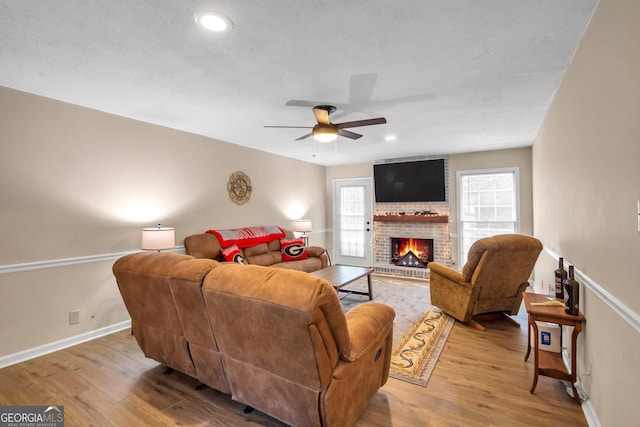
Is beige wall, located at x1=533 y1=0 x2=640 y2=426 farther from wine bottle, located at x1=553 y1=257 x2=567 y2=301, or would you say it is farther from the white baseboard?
the white baseboard

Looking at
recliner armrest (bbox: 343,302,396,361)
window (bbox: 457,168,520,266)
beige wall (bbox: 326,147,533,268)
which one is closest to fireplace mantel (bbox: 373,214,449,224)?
beige wall (bbox: 326,147,533,268)

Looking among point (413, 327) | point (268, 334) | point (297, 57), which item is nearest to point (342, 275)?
point (413, 327)

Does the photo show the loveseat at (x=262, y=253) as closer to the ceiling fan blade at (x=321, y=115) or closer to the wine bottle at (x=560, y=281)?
the ceiling fan blade at (x=321, y=115)

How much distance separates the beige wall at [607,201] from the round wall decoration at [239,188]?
4431 mm

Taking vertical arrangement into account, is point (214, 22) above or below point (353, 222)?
above

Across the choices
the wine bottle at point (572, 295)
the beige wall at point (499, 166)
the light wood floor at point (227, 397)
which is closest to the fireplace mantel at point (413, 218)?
the beige wall at point (499, 166)

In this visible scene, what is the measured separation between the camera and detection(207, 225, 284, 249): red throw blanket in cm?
459

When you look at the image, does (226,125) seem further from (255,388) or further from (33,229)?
(255,388)

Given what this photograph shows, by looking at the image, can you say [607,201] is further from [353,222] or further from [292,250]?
[353,222]

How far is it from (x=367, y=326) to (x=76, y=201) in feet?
10.9

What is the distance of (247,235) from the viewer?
4.98 m

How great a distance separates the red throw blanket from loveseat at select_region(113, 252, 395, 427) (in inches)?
90.0

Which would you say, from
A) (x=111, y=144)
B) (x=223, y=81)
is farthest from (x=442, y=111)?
(x=111, y=144)

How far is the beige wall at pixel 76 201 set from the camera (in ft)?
9.27
